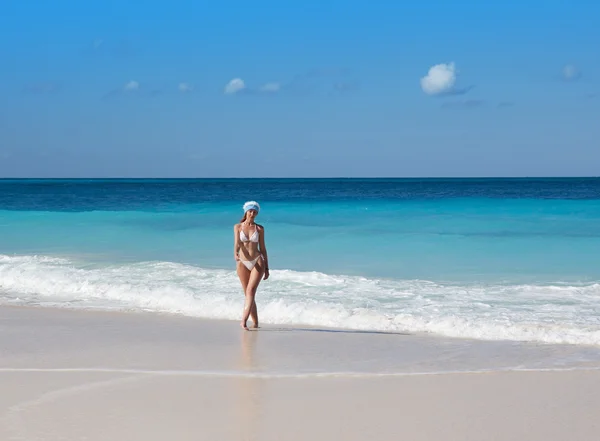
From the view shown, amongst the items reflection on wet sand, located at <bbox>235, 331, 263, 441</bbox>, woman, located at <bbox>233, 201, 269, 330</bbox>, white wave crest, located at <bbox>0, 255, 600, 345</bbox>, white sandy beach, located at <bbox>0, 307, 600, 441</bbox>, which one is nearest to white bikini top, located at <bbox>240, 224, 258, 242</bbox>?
woman, located at <bbox>233, 201, 269, 330</bbox>

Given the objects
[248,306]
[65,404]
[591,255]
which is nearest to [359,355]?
[248,306]

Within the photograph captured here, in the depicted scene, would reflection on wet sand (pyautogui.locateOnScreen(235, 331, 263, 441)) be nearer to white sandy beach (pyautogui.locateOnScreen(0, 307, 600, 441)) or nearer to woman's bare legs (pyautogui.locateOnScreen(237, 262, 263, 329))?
white sandy beach (pyautogui.locateOnScreen(0, 307, 600, 441))

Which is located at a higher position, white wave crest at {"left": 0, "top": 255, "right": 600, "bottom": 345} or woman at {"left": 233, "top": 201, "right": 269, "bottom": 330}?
woman at {"left": 233, "top": 201, "right": 269, "bottom": 330}

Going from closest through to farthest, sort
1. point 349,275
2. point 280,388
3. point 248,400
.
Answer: point 248,400 → point 280,388 → point 349,275

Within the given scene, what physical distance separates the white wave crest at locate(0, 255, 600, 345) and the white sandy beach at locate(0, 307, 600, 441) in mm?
669

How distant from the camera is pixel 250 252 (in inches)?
303

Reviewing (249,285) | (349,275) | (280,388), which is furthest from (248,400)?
(349,275)

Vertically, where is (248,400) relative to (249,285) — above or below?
→ below

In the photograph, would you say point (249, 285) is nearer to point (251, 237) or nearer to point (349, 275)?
point (251, 237)

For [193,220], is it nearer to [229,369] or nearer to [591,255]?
[591,255]

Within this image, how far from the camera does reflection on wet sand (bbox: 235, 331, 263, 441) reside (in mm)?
4465

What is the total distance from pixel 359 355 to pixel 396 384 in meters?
1.10

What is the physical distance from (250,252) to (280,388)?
8.17 feet

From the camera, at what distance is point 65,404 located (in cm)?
493
